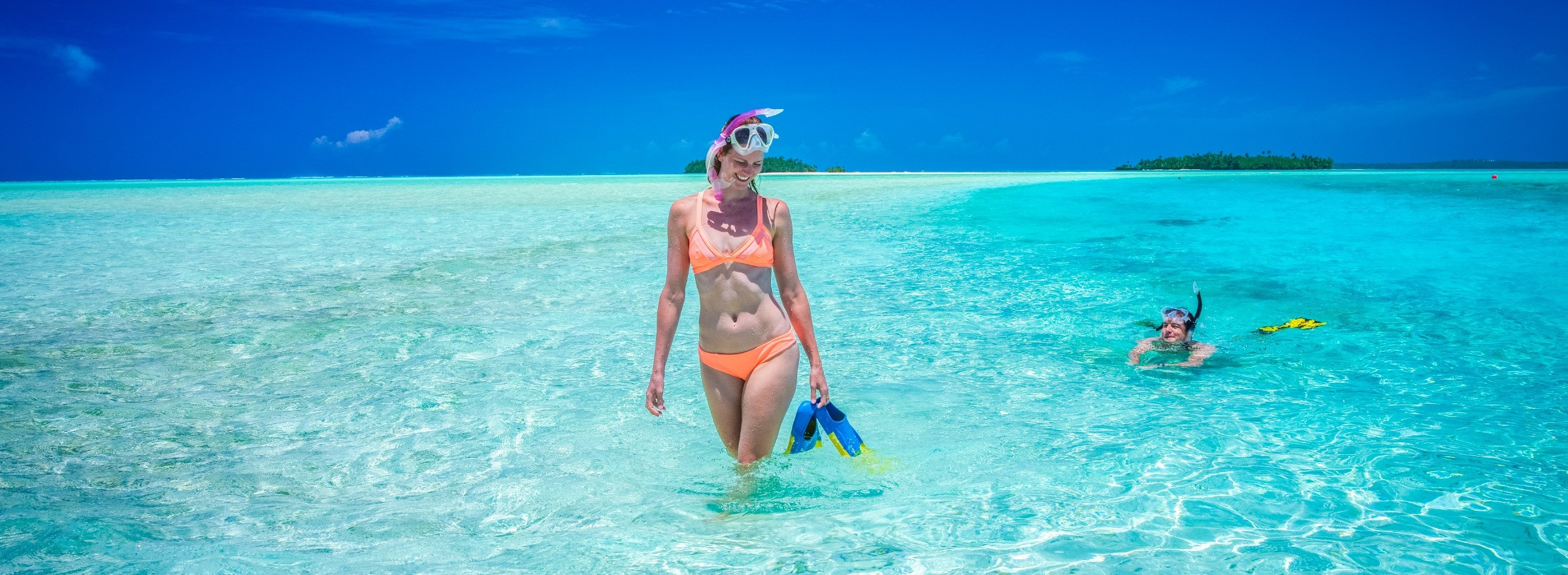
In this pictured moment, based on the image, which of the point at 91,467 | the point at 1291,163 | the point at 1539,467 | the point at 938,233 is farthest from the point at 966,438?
the point at 1291,163

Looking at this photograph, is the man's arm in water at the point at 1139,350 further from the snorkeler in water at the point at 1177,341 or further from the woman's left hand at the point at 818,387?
the woman's left hand at the point at 818,387

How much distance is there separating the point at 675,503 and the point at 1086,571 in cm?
183

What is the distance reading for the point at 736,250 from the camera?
3605 mm

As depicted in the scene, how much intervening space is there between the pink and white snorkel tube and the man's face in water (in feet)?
15.2

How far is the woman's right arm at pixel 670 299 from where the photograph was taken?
12.0 feet

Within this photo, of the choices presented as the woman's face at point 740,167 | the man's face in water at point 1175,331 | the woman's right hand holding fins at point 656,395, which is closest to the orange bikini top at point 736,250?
the woman's face at point 740,167

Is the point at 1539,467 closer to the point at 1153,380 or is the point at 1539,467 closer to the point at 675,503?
the point at 1153,380

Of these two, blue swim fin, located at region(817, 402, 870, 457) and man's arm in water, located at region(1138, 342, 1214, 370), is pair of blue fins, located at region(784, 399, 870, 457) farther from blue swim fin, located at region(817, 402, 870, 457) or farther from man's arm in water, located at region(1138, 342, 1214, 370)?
man's arm in water, located at region(1138, 342, 1214, 370)

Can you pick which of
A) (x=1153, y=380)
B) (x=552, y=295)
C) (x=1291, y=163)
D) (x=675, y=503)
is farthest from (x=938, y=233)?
(x=1291, y=163)

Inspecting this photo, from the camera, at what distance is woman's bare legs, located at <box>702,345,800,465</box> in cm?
373

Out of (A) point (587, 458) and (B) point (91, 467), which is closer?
(B) point (91, 467)

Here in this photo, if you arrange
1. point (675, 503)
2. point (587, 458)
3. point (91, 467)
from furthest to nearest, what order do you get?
point (587, 458)
point (91, 467)
point (675, 503)

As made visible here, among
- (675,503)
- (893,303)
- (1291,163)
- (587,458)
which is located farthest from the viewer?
(1291,163)

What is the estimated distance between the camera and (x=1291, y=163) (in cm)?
10138
